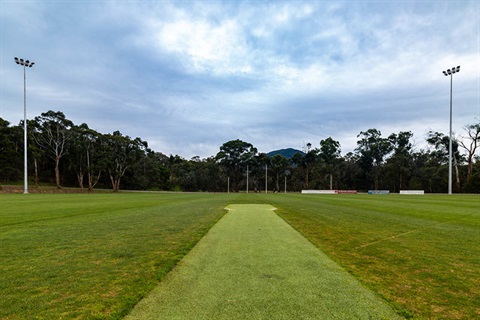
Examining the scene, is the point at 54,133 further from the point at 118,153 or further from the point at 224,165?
the point at 224,165

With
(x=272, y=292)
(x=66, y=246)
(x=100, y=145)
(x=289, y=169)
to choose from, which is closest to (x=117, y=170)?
(x=100, y=145)

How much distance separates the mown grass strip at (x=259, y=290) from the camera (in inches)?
124

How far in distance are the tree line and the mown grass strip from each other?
6438cm

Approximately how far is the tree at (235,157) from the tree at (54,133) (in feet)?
172

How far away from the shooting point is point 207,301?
3436 mm

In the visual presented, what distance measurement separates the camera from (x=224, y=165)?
10312cm

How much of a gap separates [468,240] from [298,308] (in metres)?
6.99

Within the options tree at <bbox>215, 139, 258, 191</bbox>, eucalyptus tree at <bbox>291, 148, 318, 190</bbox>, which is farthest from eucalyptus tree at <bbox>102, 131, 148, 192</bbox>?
eucalyptus tree at <bbox>291, 148, 318, 190</bbox>

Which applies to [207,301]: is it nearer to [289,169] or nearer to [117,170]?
[117,170]

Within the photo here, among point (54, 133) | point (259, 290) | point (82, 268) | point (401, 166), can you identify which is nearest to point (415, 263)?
point (259, 290)

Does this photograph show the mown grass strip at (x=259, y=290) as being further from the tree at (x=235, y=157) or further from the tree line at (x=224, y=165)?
the tree at (x=235, y=157)

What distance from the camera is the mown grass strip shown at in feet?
10.3

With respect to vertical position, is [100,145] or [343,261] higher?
[100,145]

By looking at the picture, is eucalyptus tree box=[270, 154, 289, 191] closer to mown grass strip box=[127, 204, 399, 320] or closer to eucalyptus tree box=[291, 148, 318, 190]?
eucalyptus tree box=[291, 148, 318, 190]
